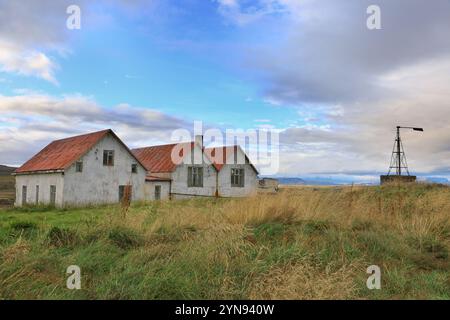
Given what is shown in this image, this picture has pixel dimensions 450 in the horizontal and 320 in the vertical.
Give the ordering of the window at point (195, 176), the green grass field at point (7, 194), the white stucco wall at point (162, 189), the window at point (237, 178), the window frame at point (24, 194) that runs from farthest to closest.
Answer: the window at point (237, 178)
the green grass field at point (7, 194)
the window at point (195, 176)
the white stucco wall at point (162, 189)
the window frame at point (24, 194)

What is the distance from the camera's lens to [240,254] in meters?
6.46

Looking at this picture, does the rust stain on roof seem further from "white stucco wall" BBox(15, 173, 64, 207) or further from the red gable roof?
the red gable roof

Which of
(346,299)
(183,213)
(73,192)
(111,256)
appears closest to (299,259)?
(346,299)

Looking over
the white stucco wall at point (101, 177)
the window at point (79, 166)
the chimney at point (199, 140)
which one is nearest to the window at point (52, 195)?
the white stucco wall at point (101, 177)

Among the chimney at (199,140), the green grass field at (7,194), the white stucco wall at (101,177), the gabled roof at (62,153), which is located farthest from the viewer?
the green grass field at (7,194)

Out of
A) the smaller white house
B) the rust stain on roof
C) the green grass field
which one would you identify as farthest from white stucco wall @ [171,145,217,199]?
the green grass field

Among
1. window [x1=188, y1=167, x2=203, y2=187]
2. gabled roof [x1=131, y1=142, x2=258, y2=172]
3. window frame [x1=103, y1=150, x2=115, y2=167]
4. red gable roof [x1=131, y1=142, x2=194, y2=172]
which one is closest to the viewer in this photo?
window frame [x1=103, y1=150, x2=115, y2=167]

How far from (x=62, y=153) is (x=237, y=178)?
14.6 meters

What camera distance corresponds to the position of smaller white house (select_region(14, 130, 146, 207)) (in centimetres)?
2564

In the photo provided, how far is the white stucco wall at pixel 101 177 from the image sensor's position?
2564 cm

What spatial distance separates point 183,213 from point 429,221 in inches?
222

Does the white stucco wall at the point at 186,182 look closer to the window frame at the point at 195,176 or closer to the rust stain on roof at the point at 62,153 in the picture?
the window frame at the point at 195,176
